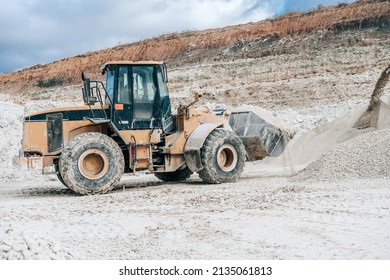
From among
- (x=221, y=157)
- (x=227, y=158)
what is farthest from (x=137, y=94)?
(x=227, y=158)

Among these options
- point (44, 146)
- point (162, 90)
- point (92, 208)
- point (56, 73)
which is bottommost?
point (92, 208)

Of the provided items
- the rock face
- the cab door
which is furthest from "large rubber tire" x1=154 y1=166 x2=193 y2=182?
the rock face

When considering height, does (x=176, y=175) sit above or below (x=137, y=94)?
Answer: below

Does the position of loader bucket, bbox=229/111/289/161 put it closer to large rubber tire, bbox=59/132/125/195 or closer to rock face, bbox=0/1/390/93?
large rubber tire, bbox=59/132/125/195

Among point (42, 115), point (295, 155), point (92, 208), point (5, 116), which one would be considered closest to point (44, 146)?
point (42, 115)

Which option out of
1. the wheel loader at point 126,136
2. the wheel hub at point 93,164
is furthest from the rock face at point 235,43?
the wheel hub at point 93,164

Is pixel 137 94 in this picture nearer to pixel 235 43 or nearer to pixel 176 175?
pixel 176 175

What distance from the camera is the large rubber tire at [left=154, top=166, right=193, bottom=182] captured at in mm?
13523

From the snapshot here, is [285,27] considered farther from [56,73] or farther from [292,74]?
[56,73]

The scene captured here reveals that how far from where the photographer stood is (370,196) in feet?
28.7

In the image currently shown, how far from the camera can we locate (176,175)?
44.7 feet

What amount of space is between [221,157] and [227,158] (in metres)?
0.16

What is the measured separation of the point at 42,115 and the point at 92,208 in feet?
9.52

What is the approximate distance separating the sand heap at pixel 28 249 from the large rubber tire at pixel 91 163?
4.74m
